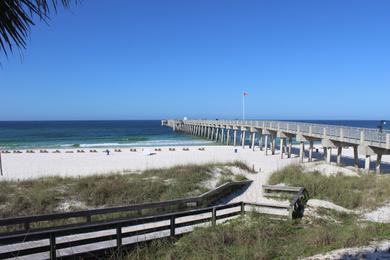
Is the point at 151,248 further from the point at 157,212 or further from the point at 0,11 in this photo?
the point at 0,11

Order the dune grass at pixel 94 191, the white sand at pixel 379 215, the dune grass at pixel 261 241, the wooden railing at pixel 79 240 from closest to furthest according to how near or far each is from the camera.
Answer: the wooden railing at pixel 79 240, the dune grass at pixel 261 241, the white sand at pixel 379 215, the dune grass at pixel 94 191

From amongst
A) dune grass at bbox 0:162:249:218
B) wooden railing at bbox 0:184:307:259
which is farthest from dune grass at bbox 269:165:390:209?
wooden railing at bbox 0:184:307:259

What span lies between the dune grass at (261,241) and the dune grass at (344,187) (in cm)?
371

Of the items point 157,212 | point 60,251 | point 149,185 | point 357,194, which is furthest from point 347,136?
point 60,251

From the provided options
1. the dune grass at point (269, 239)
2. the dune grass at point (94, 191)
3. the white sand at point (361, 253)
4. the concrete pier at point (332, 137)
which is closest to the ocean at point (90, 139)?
A: the concrete pier at point (332, 137)

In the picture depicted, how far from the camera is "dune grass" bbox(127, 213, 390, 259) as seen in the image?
20.9ft

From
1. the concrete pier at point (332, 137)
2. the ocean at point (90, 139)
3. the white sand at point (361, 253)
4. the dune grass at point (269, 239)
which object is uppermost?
the concrete pier at point (332, 137)

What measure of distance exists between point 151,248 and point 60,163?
22.9m

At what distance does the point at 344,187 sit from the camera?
14.1m

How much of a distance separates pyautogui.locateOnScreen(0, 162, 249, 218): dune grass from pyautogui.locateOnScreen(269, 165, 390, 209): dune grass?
3.11m

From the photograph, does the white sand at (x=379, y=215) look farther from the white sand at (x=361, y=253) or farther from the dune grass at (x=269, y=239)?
the white sand at (x=361, y=253)

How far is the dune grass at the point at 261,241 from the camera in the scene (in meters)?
6.36

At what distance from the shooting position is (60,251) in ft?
22.1

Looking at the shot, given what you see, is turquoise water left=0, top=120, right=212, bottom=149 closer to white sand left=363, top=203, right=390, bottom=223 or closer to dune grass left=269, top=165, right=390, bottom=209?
dune grass left=269, top=165, right=390, bottom=209
